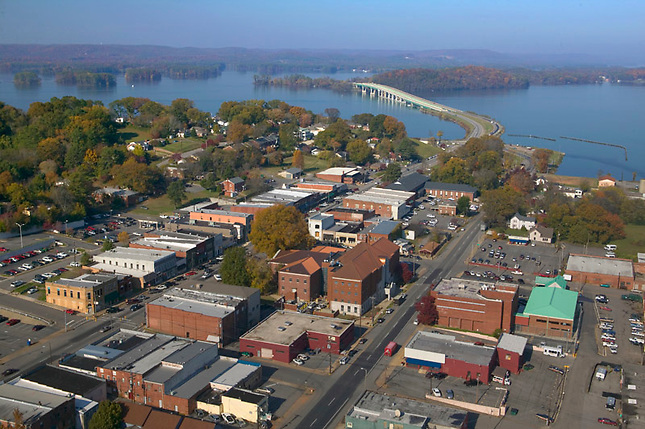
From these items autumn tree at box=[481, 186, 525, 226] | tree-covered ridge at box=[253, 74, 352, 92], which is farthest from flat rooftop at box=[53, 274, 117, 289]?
tree-covered ridge at box=[253, 74, 352, 92]

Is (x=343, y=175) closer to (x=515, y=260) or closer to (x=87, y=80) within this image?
(x=515, y=260)

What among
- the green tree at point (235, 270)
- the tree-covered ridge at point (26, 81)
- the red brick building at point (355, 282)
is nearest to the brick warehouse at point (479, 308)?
the red brick building at point (355, 282)

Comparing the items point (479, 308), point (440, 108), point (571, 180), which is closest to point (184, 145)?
point (571, 180)

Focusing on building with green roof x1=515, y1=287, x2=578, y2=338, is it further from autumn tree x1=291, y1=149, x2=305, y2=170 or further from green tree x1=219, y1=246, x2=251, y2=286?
autumn tree x1=291, y1=149, x2=305, y2=170

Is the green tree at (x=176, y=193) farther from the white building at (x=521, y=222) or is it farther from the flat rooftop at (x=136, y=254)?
the white building at (x=521, y=222)

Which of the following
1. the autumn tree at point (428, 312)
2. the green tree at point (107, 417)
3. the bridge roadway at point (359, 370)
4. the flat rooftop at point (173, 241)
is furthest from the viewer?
the flat rooftop at point (173, 241)

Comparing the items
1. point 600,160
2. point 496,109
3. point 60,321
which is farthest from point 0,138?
point 496,109

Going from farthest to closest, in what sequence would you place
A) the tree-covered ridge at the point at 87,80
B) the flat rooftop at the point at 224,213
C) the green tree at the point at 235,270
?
the tree-covered ridge at the point at 87,80
the flat rooftop at the point at 224,213
the green tree at the point at 235,270
